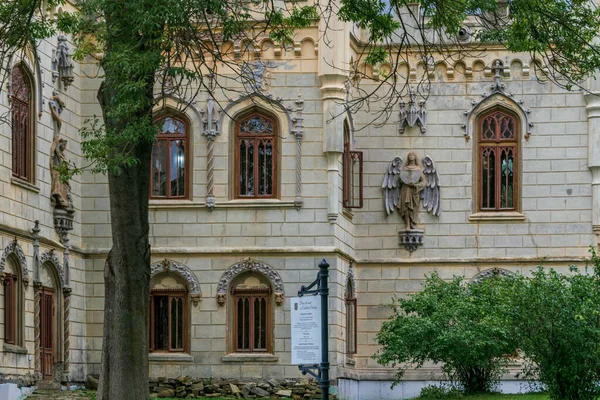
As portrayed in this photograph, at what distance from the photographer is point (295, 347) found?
658 inches

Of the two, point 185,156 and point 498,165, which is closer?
point 185,156

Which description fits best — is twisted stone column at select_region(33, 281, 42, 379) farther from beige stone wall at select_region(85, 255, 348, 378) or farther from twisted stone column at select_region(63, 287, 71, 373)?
beige stone wall at select_region(85, 255, 348, 378)

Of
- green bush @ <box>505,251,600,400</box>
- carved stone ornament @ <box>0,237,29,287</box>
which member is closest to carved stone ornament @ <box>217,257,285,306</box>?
carved stone ornament @ <box>0,237,29,287</box>

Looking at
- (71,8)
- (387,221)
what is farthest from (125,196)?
(387,221)

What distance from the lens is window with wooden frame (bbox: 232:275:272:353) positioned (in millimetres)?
33844

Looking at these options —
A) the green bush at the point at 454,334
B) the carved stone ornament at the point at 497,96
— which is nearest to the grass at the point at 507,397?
the green bush at the point at 454,334

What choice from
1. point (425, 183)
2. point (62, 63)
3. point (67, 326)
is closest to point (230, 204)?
point (67, 326)

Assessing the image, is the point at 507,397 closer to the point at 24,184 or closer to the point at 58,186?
the point at 58,186

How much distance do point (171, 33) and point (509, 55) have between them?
56.1 feet

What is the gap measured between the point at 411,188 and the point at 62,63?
9.09 meters

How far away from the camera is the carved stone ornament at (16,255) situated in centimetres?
2858

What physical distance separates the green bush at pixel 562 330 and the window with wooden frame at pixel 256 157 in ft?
33.6

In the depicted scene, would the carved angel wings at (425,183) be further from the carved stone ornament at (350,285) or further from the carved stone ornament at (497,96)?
the carved stone ornament at (350,285)

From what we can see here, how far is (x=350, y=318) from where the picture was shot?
35.5m
